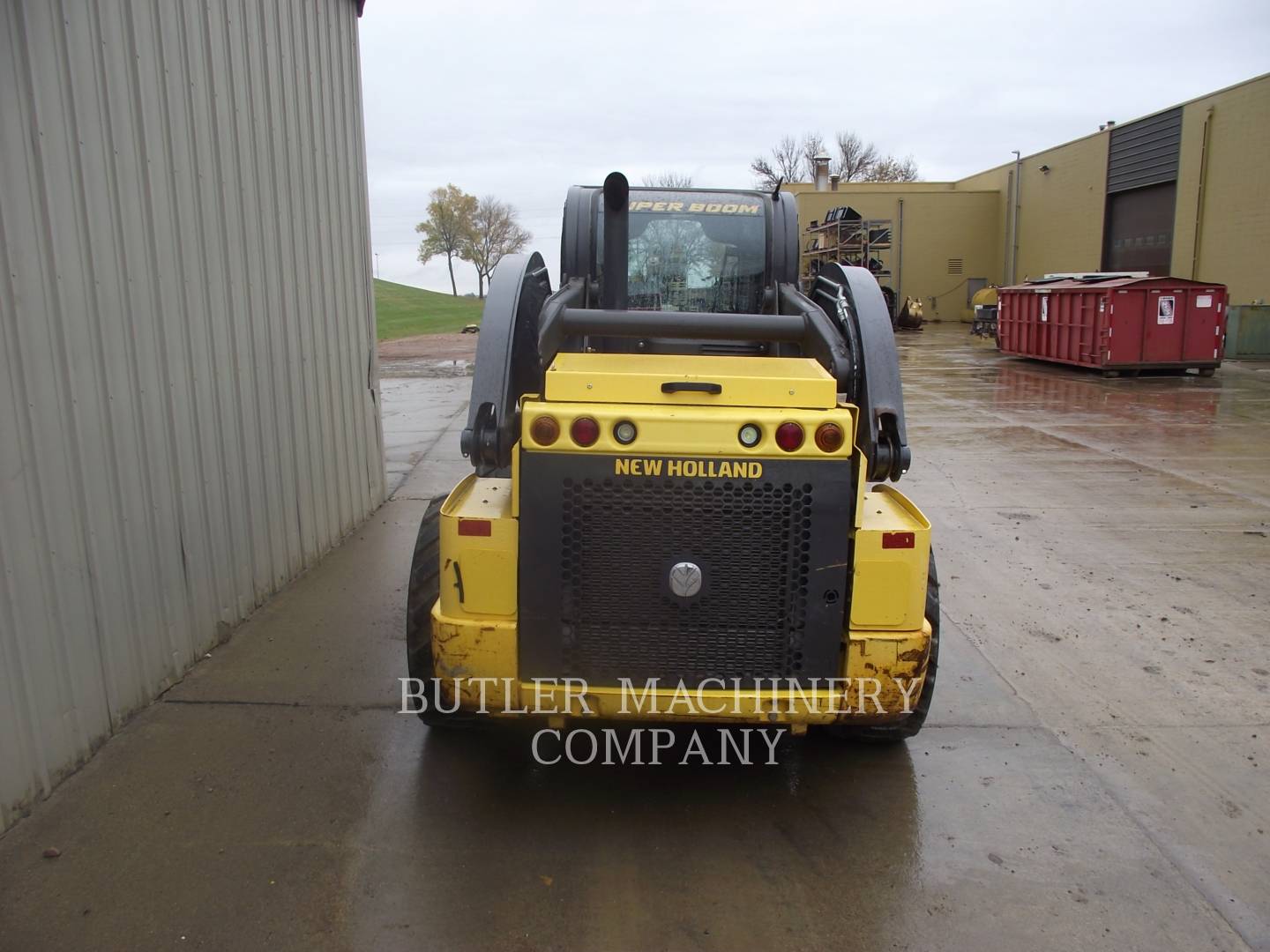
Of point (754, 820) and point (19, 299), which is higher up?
point (19, 299)

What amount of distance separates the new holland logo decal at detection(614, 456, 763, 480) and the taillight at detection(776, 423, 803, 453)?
11cm

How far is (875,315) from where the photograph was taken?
4.27m

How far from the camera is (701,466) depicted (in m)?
3.34

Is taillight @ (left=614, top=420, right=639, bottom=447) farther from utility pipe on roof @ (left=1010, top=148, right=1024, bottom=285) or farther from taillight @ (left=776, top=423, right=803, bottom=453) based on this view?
utility pipe on roof @ (left=1010, top=148, right=1024, bottom=285)

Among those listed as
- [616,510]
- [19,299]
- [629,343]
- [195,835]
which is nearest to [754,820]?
[616,510]

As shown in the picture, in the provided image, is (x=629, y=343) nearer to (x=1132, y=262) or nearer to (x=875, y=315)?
(x=875, y=315)

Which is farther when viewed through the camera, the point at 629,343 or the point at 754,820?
the point at 629,343

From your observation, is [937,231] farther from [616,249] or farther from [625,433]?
[625,433]

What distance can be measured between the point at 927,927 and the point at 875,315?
245 cm

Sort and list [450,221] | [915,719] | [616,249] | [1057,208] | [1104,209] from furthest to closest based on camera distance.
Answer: [450,221]
[1057,208]
[1104,209]
[616,249]
[915,719]

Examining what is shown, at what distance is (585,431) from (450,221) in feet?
282


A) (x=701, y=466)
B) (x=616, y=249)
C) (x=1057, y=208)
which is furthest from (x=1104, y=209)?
(x=701, y=466)

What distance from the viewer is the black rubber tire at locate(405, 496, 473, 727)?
3.91 meters

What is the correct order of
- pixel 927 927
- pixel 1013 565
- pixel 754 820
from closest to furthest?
pixel 927 927
pixel 754 820
pixel 1013 565
